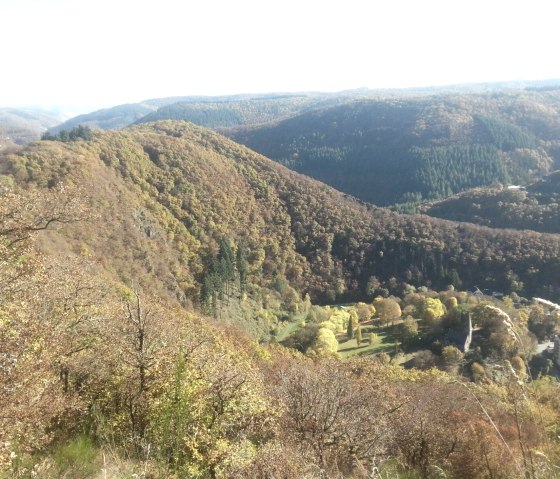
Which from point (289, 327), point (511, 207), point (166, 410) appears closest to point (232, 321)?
point (289, 327)

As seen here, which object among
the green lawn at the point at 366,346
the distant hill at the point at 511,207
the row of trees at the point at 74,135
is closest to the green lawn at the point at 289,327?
the green lawn at the point at 366,346

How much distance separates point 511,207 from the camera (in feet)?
420

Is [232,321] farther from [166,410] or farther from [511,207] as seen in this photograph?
[511,207]

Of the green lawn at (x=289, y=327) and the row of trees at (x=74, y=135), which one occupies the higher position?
the row of trees at (x=74, y=135)

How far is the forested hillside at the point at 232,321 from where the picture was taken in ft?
23.8

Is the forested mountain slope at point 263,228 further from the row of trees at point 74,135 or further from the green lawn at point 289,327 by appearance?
the green lawn at point 289,327

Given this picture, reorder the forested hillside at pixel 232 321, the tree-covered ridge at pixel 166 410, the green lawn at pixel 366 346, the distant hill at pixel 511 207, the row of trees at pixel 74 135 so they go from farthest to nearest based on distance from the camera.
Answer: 1. the distant hill at pixel 511 207
2. the row of trees at pixel 74 135
3. the green lawn at pixel 366 346
4. the forested hillside at pixel 232 321
5. the tree-covered ridge at pixel 166 410

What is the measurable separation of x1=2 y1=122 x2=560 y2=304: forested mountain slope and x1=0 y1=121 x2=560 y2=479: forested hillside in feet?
1.54

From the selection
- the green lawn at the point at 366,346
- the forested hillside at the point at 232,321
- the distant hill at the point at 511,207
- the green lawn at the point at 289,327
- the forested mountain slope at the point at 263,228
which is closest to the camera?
the forested hillside at the point at 232,321

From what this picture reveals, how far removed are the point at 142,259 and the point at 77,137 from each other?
43.1 m

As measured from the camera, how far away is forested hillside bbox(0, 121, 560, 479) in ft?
23.8

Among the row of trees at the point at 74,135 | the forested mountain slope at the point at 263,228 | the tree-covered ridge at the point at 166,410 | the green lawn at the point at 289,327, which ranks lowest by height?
the green lawn at the point at 289,327

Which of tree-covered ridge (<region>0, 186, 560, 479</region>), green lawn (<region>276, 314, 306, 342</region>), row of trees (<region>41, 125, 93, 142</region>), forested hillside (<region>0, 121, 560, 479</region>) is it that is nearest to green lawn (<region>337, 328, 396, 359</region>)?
forested hillside (<region>0, 121, 560, 479</region>)

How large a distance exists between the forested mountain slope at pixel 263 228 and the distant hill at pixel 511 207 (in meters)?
22.7
